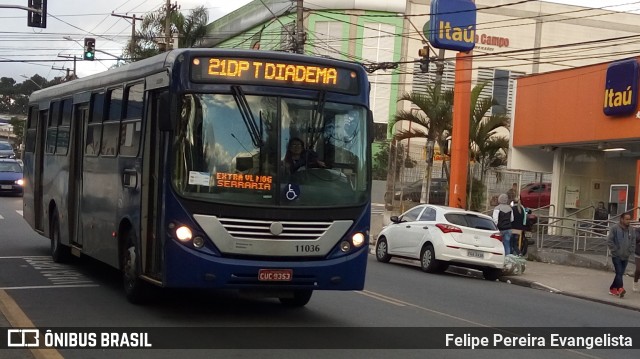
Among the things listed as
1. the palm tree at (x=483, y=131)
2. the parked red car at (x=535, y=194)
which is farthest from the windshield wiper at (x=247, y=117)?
the parked red car at (x=535, y=194)

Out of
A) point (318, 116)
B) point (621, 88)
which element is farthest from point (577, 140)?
point (318, 116)

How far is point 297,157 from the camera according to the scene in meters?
9.92

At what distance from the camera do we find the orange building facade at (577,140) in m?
26.8

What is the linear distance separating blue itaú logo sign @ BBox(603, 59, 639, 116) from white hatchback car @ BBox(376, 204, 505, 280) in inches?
302

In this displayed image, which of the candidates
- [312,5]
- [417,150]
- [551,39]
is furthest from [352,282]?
[551,39]

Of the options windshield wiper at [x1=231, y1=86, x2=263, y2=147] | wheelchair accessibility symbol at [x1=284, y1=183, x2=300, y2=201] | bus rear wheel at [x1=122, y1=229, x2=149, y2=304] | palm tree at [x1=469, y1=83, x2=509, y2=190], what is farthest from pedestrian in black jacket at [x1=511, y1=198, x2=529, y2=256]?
windshield wiper at [x1=231, y1=86, x2=263, y2=147]

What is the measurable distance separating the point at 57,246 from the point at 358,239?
732 cm

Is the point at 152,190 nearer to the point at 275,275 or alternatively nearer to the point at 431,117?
the point at 275,275

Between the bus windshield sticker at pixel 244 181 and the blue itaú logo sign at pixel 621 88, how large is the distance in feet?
59.3

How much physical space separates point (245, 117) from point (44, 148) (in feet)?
26.7

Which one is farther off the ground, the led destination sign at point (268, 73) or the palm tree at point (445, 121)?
the palm tree at point (445, 121)

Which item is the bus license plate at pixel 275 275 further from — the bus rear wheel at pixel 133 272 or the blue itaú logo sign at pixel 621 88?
the blue itaú logo sign at pixel 621 88

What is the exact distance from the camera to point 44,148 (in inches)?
656

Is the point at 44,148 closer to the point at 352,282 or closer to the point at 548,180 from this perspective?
the point at 352,282
